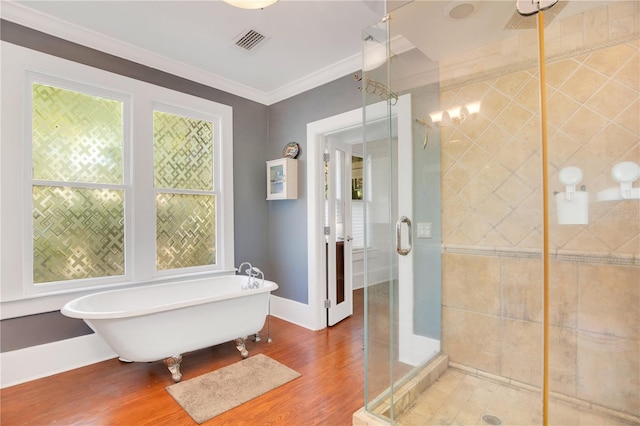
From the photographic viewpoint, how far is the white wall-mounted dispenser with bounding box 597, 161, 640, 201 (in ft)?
5.56

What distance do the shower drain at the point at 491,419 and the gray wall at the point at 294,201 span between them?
1.96m

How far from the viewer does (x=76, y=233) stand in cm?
253

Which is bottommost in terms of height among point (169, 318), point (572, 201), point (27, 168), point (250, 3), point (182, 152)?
point (169, 318)

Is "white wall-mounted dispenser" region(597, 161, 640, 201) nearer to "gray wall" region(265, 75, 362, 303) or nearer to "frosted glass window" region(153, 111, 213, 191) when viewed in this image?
"gray wall" region(265, 75, 362, 303)

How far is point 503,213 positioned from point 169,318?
247cm

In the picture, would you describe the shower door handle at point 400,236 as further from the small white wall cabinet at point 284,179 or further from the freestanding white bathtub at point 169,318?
the small white wall cabinet at point 284,179

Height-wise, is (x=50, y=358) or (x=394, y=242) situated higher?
(x=394, y=242)

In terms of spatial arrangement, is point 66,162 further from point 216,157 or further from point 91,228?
point 216,157

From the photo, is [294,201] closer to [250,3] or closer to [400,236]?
[400,236]

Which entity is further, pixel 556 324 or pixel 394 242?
pixel 394 242

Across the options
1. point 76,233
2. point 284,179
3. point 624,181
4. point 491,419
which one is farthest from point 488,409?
point 76,233

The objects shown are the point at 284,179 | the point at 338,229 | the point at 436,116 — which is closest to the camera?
the point at 436,116

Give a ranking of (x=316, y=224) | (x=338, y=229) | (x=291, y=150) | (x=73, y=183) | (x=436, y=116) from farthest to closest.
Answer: (x=338, y=229) → (x=291, y=150) → (x=316, y=224) → (x=73, y=183) → (x=436, y=116)

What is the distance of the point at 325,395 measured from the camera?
2027 mm
